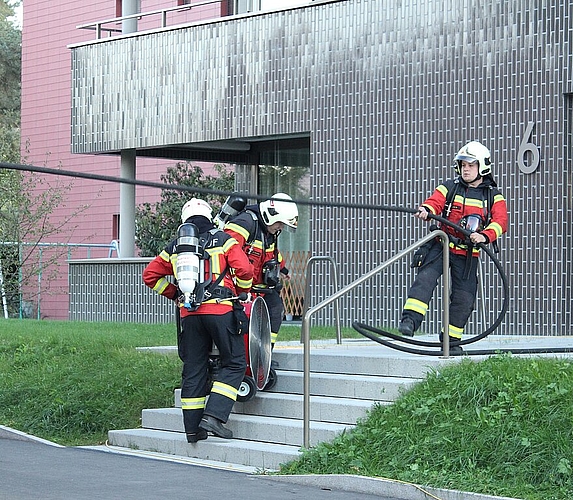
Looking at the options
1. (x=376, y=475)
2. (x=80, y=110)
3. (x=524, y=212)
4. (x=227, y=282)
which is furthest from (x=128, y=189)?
(x=376, y=475)

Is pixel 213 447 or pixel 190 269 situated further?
pixel 213 447

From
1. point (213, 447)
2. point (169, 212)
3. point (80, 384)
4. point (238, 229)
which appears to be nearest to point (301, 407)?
point (213, 447)

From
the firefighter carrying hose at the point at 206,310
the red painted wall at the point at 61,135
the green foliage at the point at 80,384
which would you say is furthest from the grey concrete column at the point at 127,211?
the firefighter carrying hose at the point at 206,310

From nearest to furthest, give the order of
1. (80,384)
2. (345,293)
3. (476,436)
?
(476,436), (345,293), (80,384)

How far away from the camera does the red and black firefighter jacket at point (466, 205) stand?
1123cm

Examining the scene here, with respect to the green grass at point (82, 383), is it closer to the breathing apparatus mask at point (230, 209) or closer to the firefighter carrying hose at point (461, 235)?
the breathing apparatus mask at point (230, 209)

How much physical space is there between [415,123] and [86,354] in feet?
18.5

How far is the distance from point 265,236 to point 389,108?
670 centimetres

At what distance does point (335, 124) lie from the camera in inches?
732

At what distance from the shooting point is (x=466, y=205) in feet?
37.0

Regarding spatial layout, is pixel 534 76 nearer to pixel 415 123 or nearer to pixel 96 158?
pixel 415 123

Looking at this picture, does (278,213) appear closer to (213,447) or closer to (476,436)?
(213,447)

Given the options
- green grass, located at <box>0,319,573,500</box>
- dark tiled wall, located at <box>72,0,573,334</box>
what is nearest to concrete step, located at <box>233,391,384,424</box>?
green grass, located at <box>0,319,573,500</box>

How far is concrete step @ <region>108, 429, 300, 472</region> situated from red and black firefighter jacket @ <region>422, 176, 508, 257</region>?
94.1 inches
